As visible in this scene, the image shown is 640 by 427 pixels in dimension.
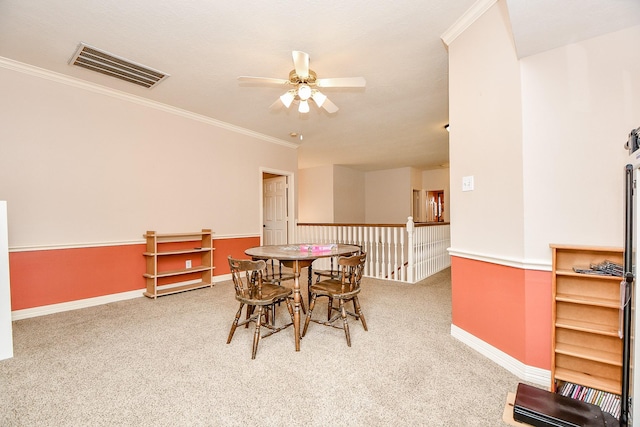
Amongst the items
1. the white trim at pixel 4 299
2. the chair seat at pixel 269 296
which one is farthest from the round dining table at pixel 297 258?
the white trim at pixel 4 299

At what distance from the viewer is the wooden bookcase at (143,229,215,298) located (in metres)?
3.76

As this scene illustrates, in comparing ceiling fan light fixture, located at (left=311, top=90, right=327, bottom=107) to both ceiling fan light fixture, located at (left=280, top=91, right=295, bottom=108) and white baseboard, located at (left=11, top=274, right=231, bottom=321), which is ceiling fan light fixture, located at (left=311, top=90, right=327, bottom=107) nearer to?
ceiling fan light fixture, located at (left=280, top=91, right=295, bottom=108)

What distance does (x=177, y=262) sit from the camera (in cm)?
414

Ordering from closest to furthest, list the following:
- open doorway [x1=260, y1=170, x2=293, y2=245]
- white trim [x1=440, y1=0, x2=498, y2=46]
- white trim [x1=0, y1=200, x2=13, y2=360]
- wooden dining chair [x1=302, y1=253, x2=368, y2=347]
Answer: white trim [x1=440, y1=0, x2=498, y2=46]
white trim [x1=0, y1=200, x2=13, y2=360]
wooden dining chair [x1=302, y1=253, x2=368, y2=347]
open doorway [x1=260, y1=170, x2=293, y2=245]

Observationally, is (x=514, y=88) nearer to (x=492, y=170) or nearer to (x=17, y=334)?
(x=492, y=170)

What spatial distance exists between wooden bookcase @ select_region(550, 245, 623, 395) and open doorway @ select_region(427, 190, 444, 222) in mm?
8250

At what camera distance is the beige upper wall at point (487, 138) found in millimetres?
1880

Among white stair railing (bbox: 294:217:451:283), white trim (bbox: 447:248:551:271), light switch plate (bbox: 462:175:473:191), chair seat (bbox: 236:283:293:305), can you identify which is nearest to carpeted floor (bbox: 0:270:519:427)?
chair seat (bbox: 236:283:293:305)

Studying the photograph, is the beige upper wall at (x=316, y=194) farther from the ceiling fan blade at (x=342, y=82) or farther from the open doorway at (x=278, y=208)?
the ceiling fan blade at (x=342, y=82)

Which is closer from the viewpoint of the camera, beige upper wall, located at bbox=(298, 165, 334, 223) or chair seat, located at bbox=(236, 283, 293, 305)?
chair seat, located at bbox=(236, 283, 293, 305)

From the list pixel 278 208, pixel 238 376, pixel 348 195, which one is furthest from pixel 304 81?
pixel 348 195

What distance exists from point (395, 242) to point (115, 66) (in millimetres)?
4385

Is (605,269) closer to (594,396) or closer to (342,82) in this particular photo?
(594,396)

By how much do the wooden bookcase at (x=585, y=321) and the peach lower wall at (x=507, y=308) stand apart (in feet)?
0.25
